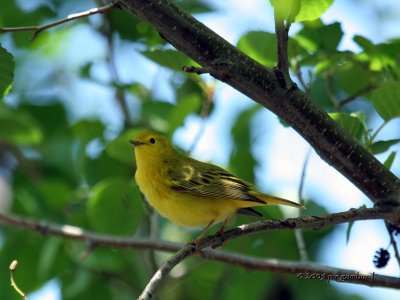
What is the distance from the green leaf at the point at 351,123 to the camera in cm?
258

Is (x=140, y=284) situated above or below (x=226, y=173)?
below

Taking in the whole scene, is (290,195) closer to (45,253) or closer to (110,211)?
(110,211)

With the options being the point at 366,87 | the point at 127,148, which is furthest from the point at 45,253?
the point at 366,87

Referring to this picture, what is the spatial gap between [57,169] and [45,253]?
0.97 metres

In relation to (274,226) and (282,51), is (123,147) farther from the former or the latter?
(282,51)

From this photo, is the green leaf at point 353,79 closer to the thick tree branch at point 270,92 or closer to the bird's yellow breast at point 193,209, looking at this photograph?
the bird's yellow breast at point 193,209

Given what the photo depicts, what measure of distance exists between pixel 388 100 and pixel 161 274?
1248 mm

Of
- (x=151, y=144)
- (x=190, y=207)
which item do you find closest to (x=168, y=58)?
(x=190, y=207)

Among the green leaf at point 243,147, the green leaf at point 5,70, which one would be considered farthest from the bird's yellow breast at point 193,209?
the green leaf at point 5,70

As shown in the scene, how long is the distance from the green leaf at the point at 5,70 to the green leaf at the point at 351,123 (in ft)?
4.14

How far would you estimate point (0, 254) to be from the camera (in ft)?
14.2

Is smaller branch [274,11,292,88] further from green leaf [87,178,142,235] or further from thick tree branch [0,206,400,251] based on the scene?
green leaf [87,178,142,235]

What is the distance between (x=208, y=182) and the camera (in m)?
3.58

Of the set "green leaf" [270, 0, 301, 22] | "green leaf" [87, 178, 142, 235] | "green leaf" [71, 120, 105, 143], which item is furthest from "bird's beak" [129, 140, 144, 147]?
"green leaf" [270, 0, 301, 22]
